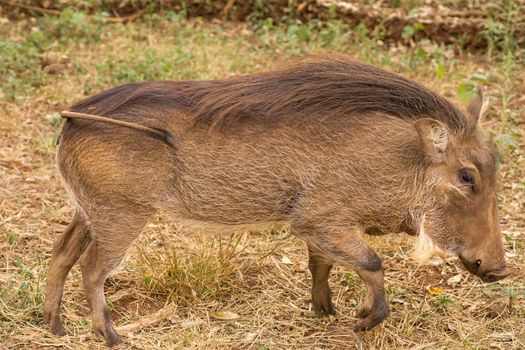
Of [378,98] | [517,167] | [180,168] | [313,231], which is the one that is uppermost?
[378,98]

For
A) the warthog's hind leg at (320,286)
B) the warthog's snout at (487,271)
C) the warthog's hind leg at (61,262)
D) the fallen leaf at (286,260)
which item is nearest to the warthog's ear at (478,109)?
the warthog's snout at (487,271)

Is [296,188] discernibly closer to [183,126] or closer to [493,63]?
[183,126]

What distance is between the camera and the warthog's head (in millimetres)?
3373

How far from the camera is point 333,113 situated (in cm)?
338

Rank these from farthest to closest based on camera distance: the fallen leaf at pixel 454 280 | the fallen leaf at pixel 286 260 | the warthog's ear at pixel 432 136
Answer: the fallen leaf at pixel 286 260 < the fallen leaf at pixel 454 280 < the warthog's ear at pixel 432 136

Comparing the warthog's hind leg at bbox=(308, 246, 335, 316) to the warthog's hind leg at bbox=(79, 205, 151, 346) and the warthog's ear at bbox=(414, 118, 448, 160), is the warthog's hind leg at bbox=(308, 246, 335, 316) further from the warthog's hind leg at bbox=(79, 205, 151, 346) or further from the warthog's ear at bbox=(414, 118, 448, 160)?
the warthog's hind leg at bbox=(79, 205, 151, 346)

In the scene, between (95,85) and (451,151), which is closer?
(451,151)

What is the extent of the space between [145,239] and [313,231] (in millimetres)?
1271

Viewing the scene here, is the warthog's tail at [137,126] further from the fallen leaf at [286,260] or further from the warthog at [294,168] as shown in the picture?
the fallen leaf at [286,260]

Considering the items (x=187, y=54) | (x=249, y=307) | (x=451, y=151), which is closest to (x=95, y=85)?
(x=187, y=54)

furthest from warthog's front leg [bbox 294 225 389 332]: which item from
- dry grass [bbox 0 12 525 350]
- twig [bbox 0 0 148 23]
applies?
twig [bbox 0 0 148 23]

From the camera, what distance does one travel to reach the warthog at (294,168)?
331 centimetres

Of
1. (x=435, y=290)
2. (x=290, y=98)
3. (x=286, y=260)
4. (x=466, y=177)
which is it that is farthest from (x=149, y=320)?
(x=466, y=177)

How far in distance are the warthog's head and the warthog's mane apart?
0.12 m
